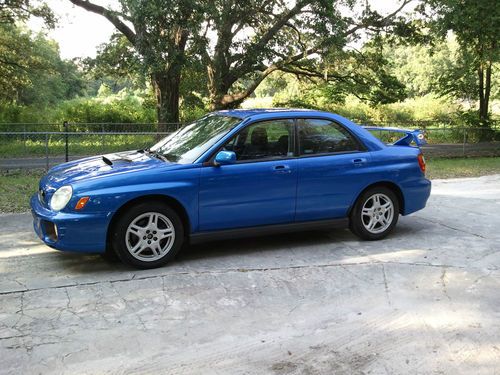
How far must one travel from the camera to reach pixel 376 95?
2205 centimetres

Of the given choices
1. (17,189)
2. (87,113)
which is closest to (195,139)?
(17,189)

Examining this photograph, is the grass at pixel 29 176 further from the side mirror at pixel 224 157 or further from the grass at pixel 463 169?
the side mirror at pixel 224 157

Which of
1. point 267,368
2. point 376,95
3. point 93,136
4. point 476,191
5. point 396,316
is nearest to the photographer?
point 267,368

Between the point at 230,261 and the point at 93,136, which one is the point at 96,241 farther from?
the point at 93,136

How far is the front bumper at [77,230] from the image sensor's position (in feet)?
15.7

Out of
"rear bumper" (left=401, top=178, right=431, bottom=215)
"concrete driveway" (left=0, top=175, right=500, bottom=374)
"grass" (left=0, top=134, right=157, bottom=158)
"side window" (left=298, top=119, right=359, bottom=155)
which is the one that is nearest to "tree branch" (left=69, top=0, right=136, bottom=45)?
"grass" (left=0, top=134, right=157, bottom=158)

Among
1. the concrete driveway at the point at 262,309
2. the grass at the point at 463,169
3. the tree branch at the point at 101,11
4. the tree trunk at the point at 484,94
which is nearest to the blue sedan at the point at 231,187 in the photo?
the concrete driveway at the point at 262,309

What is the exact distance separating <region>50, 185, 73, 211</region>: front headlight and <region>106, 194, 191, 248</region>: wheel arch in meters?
0.46

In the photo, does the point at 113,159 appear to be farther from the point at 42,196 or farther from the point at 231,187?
the point at 231,187

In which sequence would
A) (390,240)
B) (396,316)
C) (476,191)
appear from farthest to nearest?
(476,191)
(390,240)
(396,316)

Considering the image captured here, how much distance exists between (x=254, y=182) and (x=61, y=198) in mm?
1933

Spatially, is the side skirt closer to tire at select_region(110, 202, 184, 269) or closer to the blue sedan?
the blue sedan

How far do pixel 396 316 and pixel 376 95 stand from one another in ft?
62.6

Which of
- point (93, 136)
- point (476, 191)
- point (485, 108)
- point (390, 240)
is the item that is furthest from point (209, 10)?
point (485, 108)
